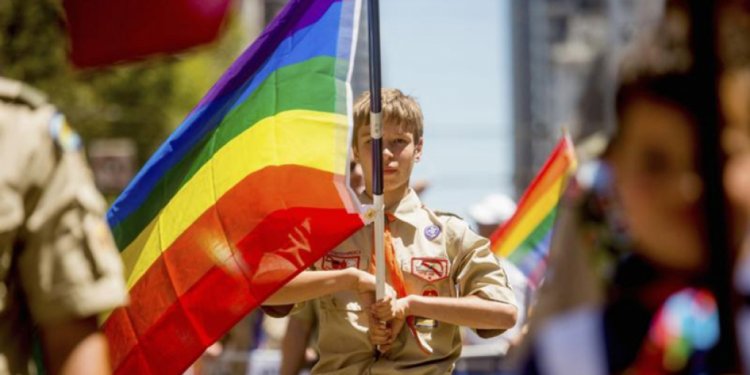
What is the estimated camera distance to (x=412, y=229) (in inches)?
267

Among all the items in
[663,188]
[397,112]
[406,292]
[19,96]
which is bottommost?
[406,292]

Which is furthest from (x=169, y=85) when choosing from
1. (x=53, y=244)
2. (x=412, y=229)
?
(x=53, y=244)

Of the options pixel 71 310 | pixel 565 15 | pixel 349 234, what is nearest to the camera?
pixel 71 310

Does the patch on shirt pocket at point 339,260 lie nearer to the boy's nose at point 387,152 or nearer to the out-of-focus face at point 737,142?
the boy's nose at point 387,152

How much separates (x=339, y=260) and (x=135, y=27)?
10.0ft

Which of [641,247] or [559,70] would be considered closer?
[641,247]

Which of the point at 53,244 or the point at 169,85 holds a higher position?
the point at 53,244

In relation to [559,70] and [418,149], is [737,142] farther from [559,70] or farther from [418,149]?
[559,70]

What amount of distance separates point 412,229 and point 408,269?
16cm

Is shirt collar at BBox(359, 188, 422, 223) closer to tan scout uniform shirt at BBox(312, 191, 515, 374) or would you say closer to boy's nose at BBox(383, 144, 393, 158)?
tan scout uniform shirt at BBox(312, 191, 515, 374)

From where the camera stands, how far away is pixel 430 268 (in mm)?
6684

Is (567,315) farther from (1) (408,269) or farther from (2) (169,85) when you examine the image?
(2) (169,85)

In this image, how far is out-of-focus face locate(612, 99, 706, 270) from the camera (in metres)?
3.34

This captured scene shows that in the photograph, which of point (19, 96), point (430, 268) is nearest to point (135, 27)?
point (19, 96)
